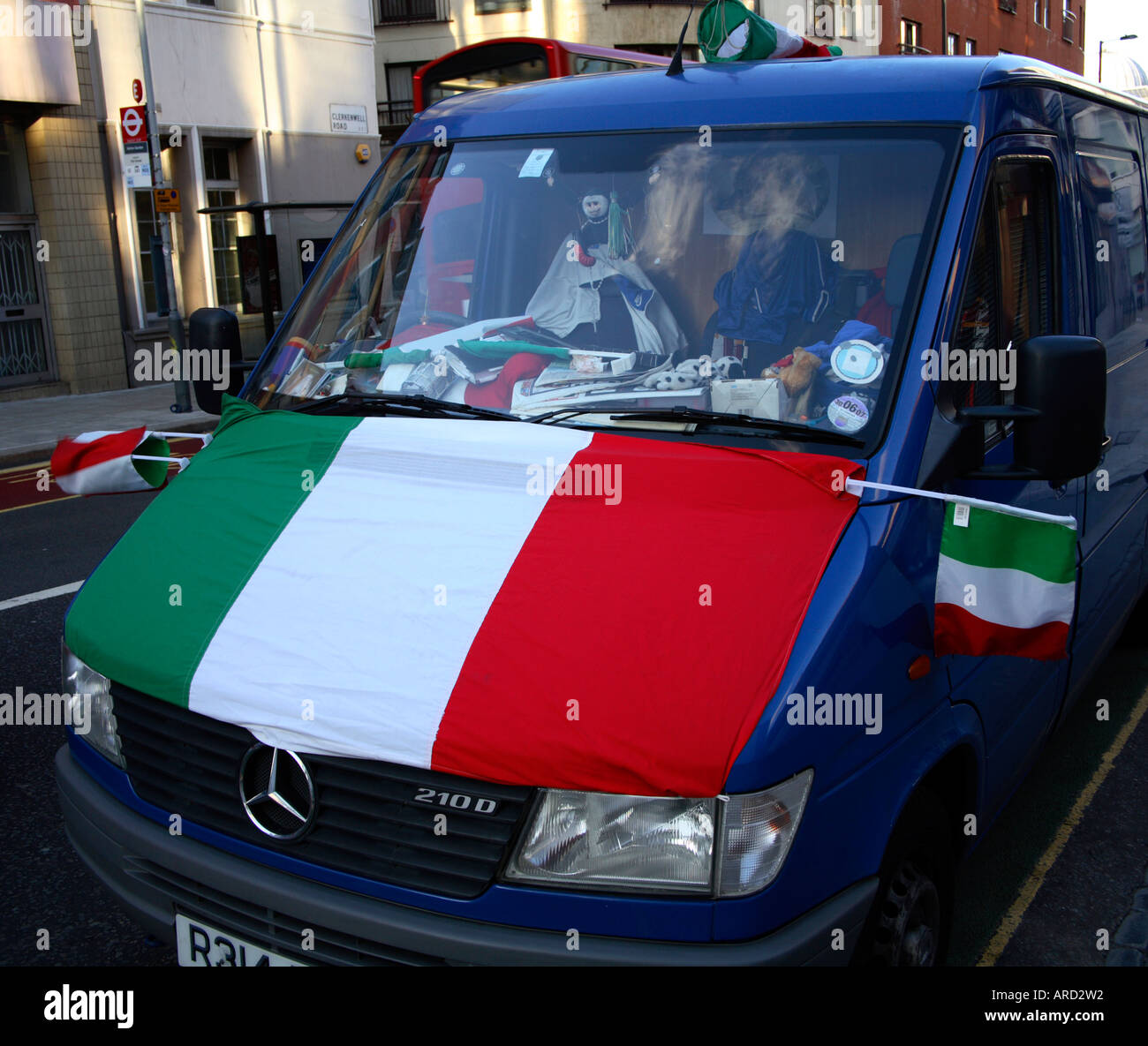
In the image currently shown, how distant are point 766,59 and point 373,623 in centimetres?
236

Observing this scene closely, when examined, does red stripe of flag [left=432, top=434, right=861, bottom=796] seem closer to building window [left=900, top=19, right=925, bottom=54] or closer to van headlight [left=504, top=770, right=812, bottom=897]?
van headlight [left=504, top=770, right=812, bottom=897]

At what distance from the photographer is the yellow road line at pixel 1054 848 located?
3.39 metres

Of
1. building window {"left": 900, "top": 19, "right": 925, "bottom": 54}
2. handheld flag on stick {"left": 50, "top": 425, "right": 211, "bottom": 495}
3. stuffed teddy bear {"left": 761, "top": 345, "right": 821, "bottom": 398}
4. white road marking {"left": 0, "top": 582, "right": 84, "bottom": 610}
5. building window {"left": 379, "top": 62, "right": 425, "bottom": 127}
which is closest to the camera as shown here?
stuffed teddy bear {"left": 761, "top": 345, "right": 821, "bottom": 398}

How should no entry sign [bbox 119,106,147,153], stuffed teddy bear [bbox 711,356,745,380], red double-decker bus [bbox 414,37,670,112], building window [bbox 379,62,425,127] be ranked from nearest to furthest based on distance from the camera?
stuffed teddy bear [bbox 711,356,745,380] < red double-decker bus [bbox 414,37,670,112] < no entry sign [bbox 119,106,147,153] < building window [bbox 379,62,425,127]

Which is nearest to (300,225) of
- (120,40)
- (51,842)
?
(120,40)

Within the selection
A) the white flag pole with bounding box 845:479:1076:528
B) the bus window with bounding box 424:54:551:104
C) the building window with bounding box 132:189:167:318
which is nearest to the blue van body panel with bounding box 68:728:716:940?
the white flag pole with bounding box 845:479:1076:528

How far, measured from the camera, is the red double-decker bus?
1208 cm

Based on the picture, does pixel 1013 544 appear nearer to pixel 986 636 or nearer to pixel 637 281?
pixel 986 636

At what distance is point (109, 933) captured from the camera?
3471 millimetres

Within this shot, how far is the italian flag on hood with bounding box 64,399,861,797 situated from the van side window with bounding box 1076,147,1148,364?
68.9 inches

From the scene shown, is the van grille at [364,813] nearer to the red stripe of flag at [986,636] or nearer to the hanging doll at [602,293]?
the red stripe of flag at [986,636]

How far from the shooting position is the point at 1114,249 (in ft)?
13.6

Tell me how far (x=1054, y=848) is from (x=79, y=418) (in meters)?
14.1
